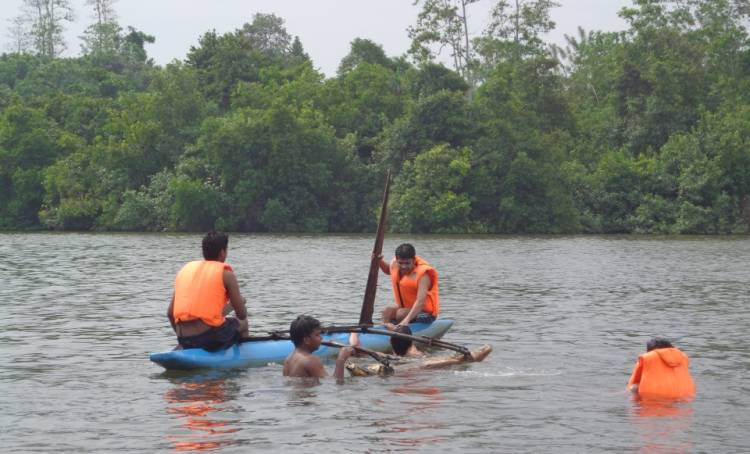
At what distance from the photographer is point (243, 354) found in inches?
506

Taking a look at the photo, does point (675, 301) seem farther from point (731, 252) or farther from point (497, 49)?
point (497, 49)

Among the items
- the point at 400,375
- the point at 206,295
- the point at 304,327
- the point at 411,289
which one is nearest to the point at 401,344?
the point at 411,289

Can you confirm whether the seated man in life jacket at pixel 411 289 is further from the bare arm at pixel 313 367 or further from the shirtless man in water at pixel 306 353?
the bare arm at pixel 313 367

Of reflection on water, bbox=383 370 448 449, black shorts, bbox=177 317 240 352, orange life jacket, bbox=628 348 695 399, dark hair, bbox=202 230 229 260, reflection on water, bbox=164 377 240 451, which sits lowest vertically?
reflection on water, bbox=383 370 448 449

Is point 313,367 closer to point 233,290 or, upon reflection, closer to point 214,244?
point 233,290

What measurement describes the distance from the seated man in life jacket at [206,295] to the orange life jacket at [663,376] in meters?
4.26

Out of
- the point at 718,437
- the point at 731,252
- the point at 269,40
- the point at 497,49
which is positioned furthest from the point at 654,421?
the point at 269,40

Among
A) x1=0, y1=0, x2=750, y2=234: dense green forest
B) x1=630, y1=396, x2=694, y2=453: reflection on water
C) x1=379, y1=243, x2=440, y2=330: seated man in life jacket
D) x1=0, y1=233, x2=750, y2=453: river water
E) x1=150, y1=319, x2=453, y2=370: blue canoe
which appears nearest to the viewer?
x1=630, y1=396, x2=694, y2=453: reflection on water

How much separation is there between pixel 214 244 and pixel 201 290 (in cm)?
51

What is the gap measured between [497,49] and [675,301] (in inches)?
1899

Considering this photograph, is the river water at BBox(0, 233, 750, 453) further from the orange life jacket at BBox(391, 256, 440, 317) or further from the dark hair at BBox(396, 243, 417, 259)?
the dark hair at BBox(396, 243, 417, 259)

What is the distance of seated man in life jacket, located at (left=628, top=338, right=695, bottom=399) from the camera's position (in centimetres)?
1117

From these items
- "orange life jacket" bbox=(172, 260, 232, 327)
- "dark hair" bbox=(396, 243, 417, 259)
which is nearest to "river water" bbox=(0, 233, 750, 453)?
"orange life jacket" bbox=(172, 260, 232, 327)

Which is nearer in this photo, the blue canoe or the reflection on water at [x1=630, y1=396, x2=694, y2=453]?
the reflection on water at [x1=630, y1=396, x2=694, y2=453]
